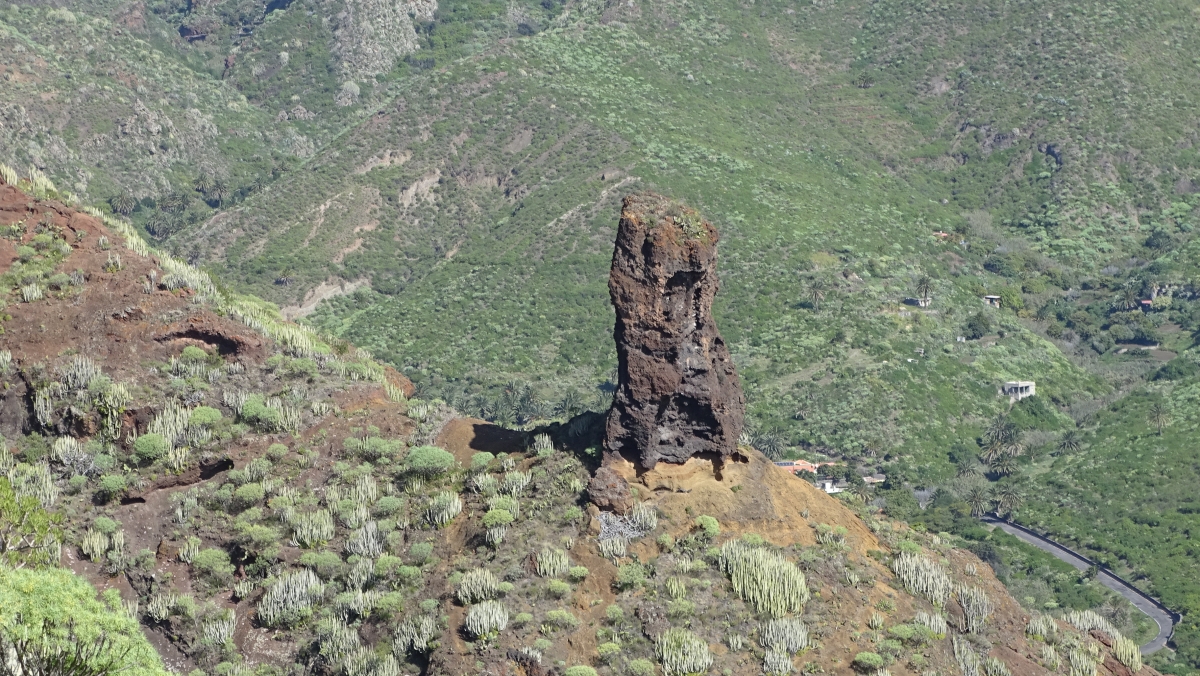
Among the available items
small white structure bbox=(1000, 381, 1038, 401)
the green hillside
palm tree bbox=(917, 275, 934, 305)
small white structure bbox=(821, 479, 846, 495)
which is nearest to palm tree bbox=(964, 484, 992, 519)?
the green hillside

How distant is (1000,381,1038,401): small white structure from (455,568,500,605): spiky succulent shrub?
77916mm

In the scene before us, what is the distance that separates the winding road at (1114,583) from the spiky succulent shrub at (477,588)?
47379mm

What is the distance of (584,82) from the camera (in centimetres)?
14950

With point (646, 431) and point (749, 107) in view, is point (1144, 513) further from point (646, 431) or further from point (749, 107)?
point (749, 107)

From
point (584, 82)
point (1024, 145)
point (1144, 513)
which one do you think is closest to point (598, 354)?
point (1144, 513)

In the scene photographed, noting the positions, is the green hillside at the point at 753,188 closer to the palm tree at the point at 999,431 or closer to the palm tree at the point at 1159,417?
the palm tree at the point at 1159,417

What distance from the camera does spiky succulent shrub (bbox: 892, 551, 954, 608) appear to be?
37.5 meters

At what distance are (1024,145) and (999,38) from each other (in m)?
16.0

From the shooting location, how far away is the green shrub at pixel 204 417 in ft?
137

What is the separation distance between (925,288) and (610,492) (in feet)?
276

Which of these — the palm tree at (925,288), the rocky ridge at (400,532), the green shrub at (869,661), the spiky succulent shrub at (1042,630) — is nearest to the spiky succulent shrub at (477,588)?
the rocky ridge at (400,532)

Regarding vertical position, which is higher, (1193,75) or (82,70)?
(1193,75)

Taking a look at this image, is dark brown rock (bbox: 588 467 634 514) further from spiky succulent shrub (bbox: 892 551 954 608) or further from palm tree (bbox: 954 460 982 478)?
palm tree (bbox: 954 460 982 478)

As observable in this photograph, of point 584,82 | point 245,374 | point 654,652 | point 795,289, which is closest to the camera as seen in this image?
point 654,652
